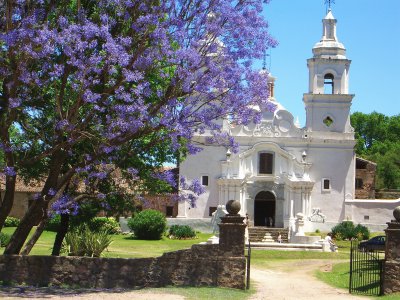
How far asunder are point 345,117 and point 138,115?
3554 cm

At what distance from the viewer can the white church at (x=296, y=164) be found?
50.1m

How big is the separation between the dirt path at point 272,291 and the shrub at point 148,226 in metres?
16.0

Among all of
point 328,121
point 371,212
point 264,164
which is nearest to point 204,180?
point 264,164

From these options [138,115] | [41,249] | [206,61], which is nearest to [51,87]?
[138,115]

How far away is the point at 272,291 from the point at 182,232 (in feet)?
84.9

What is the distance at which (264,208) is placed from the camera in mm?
51281

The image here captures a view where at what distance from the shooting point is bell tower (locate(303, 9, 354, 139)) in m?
51.8

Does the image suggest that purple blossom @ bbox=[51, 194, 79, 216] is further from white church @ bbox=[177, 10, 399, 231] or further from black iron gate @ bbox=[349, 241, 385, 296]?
white church @ bbox=[177, 10, 399, 231]

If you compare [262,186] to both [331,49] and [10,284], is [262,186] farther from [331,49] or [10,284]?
[10,284]

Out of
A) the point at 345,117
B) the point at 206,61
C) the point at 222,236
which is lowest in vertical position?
the point at 222,236

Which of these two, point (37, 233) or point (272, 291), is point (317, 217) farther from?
point (37, 233)

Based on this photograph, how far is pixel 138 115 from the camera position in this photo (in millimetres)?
18484

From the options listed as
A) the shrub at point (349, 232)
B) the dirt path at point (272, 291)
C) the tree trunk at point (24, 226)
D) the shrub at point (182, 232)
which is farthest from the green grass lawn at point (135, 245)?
the tree trunk at point (24, 226)

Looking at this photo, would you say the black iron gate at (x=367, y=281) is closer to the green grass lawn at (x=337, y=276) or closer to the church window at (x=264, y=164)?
the green grass lawn at (x=337, y=276)
